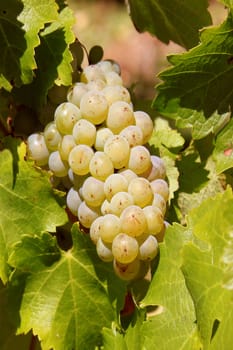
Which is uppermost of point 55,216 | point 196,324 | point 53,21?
point 53,21

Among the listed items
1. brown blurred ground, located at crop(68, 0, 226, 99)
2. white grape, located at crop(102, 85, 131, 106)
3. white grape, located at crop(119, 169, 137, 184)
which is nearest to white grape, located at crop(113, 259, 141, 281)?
white grape, located at crop(119, 169, 137, 184)

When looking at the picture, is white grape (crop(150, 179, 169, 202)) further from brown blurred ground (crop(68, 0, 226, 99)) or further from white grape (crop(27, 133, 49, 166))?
brown blurred ground (crop(68, 0, 226, 99))

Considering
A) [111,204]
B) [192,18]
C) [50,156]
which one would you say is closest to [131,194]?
[111,204]

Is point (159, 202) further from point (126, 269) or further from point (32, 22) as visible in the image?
point (32, 22)

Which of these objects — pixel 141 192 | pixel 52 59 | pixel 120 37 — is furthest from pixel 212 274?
pixel 120 37

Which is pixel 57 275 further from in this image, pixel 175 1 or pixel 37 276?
pixel 175 1

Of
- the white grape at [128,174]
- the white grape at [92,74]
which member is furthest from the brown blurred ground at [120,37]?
the white grape at [128,174]
